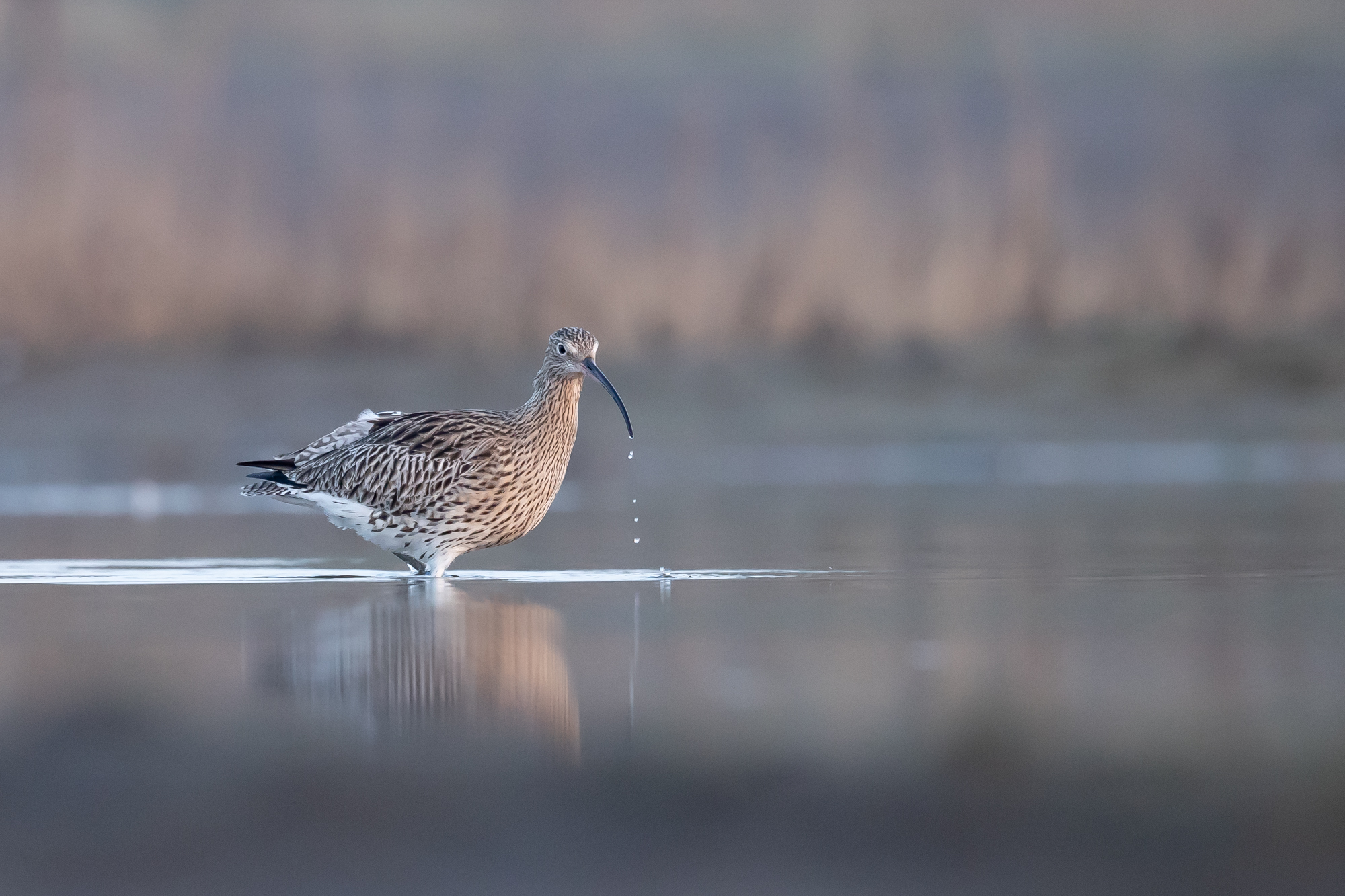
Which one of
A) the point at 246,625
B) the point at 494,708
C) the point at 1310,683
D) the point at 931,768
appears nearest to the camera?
the point at 931,768

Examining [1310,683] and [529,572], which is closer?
[1310,683]

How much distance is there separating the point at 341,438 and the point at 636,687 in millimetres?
3353

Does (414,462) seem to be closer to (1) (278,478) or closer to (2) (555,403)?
(2) (555,403)

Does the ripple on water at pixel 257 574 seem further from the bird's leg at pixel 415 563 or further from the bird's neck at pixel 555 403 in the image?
the bird's neck at pixel 555 403

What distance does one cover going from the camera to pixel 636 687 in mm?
4531

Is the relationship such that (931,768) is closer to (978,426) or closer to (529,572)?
(529,572)

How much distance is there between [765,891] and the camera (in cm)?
281

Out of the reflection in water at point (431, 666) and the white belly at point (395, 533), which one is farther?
the white belly at point (395, 533)

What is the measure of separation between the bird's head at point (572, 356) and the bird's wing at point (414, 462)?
314mm

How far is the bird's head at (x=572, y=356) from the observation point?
744 cm

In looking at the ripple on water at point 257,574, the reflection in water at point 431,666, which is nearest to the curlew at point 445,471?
the ripple on water at point 257,574

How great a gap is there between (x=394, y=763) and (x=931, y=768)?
42.9 inches

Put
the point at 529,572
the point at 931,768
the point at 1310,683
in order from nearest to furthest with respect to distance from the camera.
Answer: the point at 931,768
the point at 1310,683
the point at 529,572

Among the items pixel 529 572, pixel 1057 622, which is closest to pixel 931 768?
pixel 1057 622
